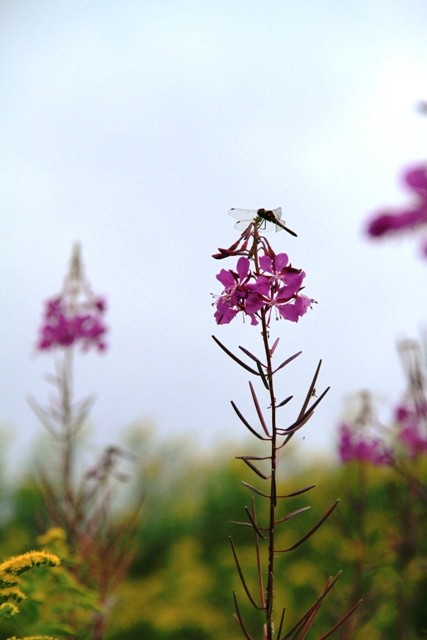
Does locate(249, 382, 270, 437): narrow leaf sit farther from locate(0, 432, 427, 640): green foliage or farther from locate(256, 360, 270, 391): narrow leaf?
locate(0, 432, 427, 640): green foliage

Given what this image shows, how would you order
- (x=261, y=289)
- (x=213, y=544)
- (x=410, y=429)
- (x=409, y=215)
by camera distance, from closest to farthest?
(x=409, y=215), (x=261, y=289), (x=410, y=429), (x=213, y=544)

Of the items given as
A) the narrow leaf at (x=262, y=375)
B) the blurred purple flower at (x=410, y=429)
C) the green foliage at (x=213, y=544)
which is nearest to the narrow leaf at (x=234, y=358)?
the narrow leaf at (x=262, y=375)

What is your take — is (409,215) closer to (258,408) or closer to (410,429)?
(258,408)

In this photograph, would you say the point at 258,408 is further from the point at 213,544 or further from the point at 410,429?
the point at 213,544

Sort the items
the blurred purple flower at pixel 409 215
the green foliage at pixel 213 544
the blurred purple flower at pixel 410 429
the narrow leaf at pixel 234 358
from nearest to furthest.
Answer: the blurred purple flower at pixel 409 215
the narrow leaf at pixel 234 358
the blurred purple flower at pixel 410 429
the green foliage at pixel 213 544

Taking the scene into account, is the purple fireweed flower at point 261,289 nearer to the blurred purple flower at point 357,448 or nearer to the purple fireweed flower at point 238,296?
the purple fireweed flower at point 238,296

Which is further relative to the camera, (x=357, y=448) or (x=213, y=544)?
(x=213, y=544)

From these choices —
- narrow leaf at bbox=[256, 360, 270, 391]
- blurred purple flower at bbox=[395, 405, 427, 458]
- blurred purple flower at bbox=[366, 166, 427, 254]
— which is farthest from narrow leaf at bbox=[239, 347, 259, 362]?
blurred purple flower at bbox=[395, 405, 427, 458]

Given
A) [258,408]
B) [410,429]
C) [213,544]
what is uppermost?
[213,544]

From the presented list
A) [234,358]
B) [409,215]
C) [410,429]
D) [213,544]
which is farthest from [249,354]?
[213,544]

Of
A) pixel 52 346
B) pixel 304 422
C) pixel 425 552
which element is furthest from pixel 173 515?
pixel 304 422

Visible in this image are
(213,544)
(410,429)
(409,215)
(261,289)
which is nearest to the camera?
(409,215)

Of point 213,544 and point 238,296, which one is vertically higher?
point 213,544
